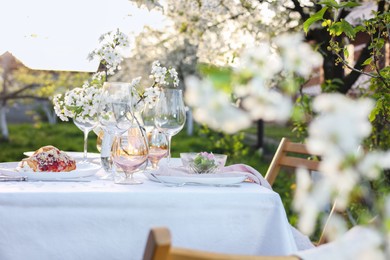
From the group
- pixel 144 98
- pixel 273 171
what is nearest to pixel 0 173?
pixel 144 98

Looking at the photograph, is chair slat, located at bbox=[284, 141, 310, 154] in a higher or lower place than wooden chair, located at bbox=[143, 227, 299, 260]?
lower

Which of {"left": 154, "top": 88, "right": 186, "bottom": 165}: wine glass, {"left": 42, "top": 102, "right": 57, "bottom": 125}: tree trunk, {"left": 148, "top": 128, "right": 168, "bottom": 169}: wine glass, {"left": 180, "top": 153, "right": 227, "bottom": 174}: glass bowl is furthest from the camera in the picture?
{"left": 42, "top": 102, "right": 57, "bottom": 125}: tree trunk

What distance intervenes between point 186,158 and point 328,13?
2.80 meters

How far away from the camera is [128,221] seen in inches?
72.4

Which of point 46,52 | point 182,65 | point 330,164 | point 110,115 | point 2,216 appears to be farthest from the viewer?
point 182,65

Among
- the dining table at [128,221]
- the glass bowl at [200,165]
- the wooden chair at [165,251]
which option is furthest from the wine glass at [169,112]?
the wooden chair at [165,251]

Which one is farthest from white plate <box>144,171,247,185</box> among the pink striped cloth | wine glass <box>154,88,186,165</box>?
wine glass <box>154,88,186,165</box>

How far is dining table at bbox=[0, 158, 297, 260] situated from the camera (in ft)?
5.91

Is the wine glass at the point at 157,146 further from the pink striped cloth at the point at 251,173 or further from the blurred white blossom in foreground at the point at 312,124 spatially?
the blurred white blossom in foreground at the point at 312,124

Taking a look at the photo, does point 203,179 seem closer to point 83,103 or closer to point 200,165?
point 200,165

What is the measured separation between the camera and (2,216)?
1787 mm

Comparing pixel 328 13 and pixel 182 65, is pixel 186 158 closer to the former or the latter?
pixel 328 13

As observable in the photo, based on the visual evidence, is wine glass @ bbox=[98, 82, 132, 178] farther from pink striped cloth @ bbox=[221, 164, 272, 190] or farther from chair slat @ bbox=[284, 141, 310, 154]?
chair slat @ bbox=[284, 141, 310, 154]

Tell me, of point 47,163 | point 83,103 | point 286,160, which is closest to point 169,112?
point 83,103
